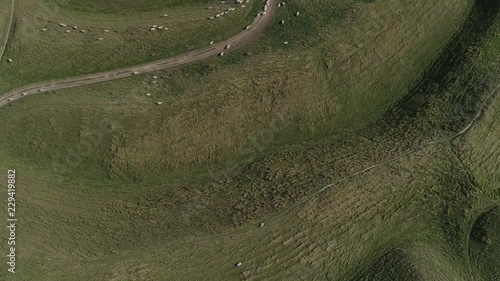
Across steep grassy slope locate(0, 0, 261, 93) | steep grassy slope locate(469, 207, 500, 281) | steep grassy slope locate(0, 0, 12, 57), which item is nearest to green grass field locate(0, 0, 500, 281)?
steep grassy slope locate(469, 207, 500, 281)

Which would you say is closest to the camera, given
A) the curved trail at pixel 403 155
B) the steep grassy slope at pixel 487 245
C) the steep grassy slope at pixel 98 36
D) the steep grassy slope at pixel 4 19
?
the curved trail at pixel 403 155

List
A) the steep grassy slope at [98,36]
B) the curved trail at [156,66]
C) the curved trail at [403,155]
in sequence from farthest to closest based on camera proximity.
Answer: the steep grassy slope at [98,36] → the curved trail at [156,66] → the curved trail at [403,155]

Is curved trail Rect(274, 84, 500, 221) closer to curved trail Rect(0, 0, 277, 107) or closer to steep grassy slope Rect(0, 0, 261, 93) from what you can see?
curved trail Rect(0, 0, 277, 107)

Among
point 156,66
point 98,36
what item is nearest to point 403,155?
point 156,66

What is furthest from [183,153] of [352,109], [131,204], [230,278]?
[352,109]

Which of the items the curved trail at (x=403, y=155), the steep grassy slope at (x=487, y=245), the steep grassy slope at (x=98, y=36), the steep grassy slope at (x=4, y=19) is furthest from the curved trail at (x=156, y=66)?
the steep grassy slope at (x=487, y=245)

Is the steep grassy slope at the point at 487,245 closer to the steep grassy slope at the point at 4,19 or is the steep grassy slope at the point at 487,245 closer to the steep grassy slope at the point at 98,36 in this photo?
the steep grassy slope at the point at 98,36

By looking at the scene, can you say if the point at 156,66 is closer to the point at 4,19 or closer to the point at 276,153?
the point at 276,153
